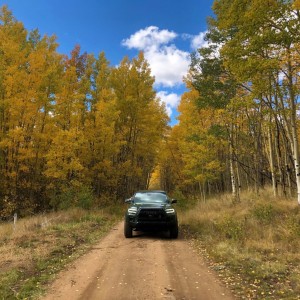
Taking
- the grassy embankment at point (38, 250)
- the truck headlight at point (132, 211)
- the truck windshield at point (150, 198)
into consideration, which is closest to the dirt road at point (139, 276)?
the grassy embankment at point (38, 250)

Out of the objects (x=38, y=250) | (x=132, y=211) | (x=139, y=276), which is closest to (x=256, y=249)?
(x=139, y=276)

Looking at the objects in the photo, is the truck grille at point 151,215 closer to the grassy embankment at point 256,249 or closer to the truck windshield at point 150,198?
the truck windshield at point 150,198

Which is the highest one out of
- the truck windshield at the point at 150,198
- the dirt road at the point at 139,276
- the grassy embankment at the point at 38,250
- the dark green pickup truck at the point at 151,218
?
the truck windshield at the point at 150,198

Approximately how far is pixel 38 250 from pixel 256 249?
6.47m

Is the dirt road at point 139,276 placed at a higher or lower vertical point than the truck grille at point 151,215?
lower

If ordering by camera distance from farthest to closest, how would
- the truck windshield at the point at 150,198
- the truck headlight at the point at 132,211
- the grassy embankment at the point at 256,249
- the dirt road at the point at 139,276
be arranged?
1. the truck windshield at the point at 150,198
2. the truck headlight at the point at 132,211
3. the grassy embankment at the point at 256,249
4. the dirt road at the point at 139,276

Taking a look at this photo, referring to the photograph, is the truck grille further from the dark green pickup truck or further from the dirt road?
the dirt road

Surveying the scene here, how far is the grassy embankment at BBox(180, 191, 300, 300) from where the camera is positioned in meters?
6.29

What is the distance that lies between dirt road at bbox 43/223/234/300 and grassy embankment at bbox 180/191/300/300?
50cm

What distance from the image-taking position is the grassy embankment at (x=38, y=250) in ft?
21.5

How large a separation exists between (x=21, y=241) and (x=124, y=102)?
17459mm

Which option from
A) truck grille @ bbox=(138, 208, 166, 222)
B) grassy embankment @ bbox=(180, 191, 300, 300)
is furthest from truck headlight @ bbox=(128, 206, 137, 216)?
grassy embankment @ bbox=(180, 191, 300, 300)

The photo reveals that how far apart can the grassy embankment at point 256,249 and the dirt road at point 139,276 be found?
0.50 m

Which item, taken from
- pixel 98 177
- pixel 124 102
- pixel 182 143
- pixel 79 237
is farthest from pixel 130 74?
pixel 79 237
